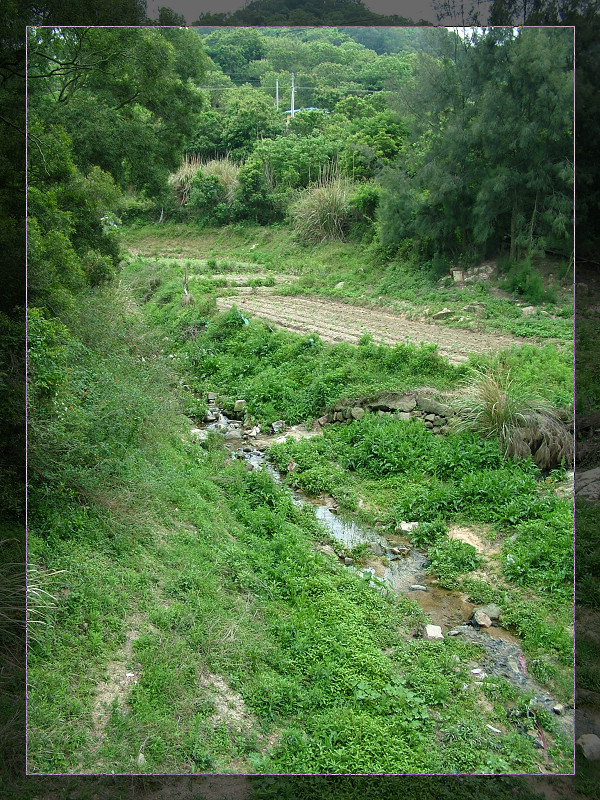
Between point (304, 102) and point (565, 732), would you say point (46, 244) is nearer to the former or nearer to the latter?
point (304, 102)

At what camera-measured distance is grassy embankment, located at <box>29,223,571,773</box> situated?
A: 3.19 meters

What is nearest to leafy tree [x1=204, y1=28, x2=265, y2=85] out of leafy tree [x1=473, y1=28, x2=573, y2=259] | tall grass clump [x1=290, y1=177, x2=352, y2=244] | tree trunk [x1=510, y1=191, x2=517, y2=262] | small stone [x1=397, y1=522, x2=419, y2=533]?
tall grass clump [x1=290, y1=177, x2=352, y2=244]

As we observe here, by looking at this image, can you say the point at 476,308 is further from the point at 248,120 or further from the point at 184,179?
the point at 184,179

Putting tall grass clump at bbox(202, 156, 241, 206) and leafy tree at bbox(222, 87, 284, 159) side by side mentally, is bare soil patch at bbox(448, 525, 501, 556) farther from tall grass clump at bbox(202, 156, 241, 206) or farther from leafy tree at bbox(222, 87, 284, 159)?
leafy tree at bbox(222, 87, 284, 159)

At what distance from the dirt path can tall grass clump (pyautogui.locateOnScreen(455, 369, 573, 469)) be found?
1.20ft

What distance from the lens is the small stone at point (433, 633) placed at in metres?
3.39

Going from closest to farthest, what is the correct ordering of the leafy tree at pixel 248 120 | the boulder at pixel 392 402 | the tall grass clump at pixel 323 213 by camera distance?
the leafy tree at pixel 248 120 < the tall grass clump at pixel 323 213 < the boulder at pixel 392 402

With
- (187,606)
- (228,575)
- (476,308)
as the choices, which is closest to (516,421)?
(476,308)

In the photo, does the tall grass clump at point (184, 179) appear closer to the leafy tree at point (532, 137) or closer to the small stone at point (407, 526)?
the leafy tree at point (532, 137)

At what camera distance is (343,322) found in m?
4.67

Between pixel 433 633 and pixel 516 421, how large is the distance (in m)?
1.20

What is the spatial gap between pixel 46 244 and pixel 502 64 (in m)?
2.67

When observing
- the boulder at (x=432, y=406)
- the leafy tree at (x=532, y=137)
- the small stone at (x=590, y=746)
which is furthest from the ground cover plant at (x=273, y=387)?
the small stone at (x=590, y=746)

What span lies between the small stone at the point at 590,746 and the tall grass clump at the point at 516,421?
1311 millimetres
